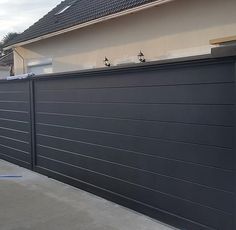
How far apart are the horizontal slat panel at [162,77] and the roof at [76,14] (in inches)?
204

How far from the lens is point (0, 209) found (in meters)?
5.69

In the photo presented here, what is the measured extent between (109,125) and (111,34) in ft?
26.9

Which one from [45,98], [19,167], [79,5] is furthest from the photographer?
[79,5]

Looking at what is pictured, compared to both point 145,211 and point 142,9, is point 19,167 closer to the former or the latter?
point 145,211

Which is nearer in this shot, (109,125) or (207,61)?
(207,61)

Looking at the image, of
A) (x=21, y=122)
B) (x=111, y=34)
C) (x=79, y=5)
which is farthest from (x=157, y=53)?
(x=79, y=5)

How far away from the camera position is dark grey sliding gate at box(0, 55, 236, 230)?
432 cm

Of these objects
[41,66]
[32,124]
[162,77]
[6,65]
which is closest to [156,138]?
[162,77]

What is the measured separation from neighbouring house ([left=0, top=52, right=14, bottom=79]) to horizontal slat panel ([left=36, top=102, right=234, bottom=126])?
19255 mm

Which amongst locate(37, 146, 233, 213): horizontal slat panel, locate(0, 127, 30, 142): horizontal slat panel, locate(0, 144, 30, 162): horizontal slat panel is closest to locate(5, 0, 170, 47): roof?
locate(0, 127, 30, 142): horizontal slat panel

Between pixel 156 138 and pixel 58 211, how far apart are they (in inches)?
60.5

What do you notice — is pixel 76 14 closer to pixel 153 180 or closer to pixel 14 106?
pixel 14 106

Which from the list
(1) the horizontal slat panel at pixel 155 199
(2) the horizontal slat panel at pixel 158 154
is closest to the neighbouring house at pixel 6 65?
(1) the horizontal slat panel at pixel 155 199

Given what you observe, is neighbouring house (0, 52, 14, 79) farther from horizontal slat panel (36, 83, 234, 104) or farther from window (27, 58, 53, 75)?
horizontal slat panel (36, 83, 234, 104)
